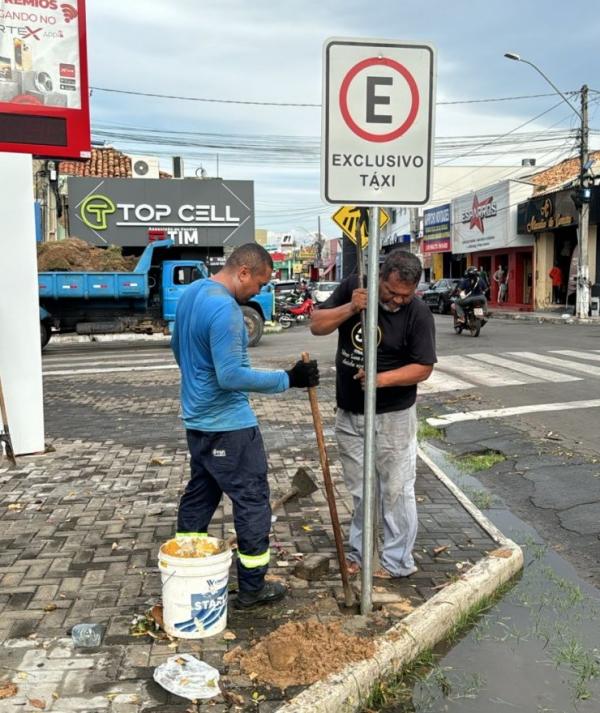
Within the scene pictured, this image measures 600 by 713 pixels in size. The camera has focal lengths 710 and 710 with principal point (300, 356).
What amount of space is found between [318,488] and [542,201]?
27.4m

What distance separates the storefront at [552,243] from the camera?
28.2 metres

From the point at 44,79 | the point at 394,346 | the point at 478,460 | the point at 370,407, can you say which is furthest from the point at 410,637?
the point at 44,79

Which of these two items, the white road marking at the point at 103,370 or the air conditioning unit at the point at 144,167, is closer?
the white road marking at the point at 103,370

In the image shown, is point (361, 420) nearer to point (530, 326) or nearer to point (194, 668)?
point (194, 668)

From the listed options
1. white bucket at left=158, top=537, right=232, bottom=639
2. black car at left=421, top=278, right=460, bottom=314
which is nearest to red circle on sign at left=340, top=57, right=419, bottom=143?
white bucket at left=158, top=537, right=232, bottom=639

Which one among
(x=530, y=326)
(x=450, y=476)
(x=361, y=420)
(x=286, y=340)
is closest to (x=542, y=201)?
(x=530, y=326)

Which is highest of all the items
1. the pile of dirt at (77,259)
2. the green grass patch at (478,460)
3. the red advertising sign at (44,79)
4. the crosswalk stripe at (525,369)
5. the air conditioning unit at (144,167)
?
the air conditioning unit at (144,167)

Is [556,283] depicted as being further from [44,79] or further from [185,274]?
[44,79]

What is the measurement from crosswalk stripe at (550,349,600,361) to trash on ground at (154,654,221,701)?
12.0 metres

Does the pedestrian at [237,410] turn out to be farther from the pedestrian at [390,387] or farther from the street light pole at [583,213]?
the street light pole at [583,213]

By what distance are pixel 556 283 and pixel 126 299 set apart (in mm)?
18618

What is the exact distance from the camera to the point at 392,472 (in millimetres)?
4043

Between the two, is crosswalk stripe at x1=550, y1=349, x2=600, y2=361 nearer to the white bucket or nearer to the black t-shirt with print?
the black t-shirt with print

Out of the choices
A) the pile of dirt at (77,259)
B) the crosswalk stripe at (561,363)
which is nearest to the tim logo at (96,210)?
the pile of dirt at (77,259)
